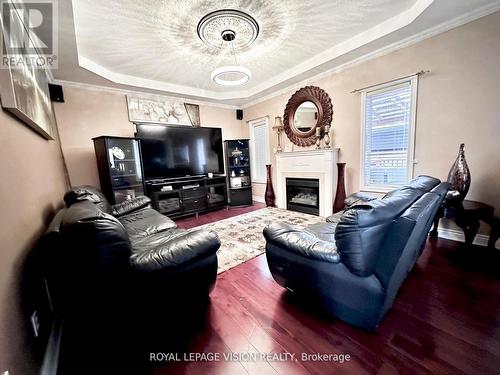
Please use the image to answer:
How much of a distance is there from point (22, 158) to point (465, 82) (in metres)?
4.19

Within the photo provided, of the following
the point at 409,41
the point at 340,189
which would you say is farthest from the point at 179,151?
the point at 409,41

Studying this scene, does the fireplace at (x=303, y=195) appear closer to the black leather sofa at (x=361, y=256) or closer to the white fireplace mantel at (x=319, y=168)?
the white fireplace mantel at (x=319, y=168)

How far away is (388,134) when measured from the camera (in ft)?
9.76

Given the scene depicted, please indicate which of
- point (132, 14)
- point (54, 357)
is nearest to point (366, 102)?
point (132, 14)

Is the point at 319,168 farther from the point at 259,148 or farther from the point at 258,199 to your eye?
the point at 258,199

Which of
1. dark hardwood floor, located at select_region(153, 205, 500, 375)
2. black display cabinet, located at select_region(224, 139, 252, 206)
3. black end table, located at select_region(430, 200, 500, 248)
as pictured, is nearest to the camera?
dark hardwood floor, located at select_region(153, 205, 500, 375)

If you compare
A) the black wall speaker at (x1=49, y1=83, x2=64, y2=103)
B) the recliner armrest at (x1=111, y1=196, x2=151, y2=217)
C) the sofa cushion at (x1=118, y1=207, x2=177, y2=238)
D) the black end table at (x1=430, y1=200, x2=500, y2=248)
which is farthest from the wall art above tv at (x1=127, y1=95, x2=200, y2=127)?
the black end table at (x1=430, y1=200, x2=500, y2=248)

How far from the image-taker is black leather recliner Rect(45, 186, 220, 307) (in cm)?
100

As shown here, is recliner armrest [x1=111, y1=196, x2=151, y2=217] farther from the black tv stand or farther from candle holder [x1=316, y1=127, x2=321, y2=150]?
candle holder [x1=316, y1=127, x2=321, y2=150]

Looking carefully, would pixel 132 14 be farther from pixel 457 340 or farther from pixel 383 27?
pixel 457 340

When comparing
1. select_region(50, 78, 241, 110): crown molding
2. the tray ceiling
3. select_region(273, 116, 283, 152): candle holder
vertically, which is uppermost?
the tray ceiling

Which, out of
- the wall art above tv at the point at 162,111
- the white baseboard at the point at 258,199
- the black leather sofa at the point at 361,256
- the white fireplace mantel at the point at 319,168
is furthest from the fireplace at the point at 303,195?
the wall art above tv at the point at 162,111

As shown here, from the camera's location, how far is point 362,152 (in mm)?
3252

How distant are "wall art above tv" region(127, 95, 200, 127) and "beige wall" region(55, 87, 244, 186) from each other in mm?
164
